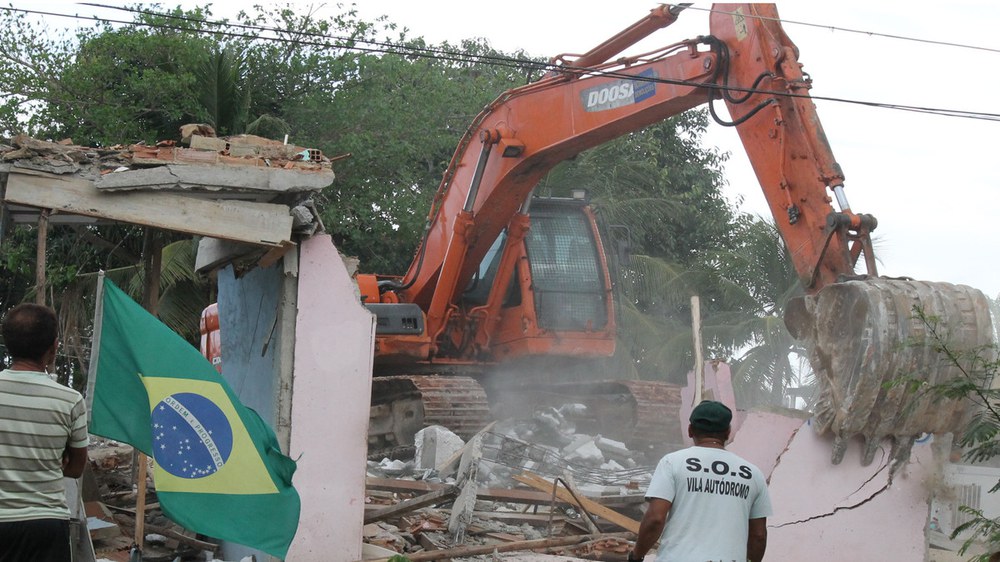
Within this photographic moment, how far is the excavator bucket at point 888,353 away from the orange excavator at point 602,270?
0.04ft

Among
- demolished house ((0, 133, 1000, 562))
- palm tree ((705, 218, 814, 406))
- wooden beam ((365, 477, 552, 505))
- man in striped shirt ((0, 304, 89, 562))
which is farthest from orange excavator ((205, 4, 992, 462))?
palm tree ((705, 218, 814, 406))

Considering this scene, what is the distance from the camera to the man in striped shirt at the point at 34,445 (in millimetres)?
4535

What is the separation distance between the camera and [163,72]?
66.5 feet

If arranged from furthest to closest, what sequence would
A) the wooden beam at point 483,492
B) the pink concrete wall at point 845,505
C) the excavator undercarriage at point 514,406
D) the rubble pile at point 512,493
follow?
the excavator undercarriage at point 514,406, the wooden beam at point 483,492, the rubble pile at point 512,493, the pink concrete wall at point 845,505

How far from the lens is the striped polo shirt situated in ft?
14.9

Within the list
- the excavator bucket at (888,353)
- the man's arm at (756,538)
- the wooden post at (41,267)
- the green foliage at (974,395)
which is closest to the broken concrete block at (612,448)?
the excavator bucket at (888,353)

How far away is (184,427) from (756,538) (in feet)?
10.8

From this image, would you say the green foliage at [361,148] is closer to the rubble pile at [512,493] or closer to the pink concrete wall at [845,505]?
the rubble pile at [512,493]

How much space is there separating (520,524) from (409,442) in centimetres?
419

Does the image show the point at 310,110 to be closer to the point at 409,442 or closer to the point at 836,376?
the point at 409,442

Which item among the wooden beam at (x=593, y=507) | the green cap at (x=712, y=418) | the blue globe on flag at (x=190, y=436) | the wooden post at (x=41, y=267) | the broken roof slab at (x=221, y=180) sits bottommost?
the wooden beam at (x=593, y=507)

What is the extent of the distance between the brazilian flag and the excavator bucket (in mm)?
4271

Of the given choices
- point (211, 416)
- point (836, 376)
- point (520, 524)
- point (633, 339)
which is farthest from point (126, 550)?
point (633, 339)

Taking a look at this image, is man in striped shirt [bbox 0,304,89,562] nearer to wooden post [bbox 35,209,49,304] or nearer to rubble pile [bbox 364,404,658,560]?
wooden post [bbox 35,209,49,304]
